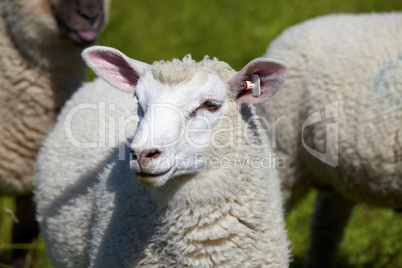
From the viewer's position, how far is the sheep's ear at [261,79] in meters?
2.70

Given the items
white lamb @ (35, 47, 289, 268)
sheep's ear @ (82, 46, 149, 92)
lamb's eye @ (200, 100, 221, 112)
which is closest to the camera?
white lamb @ (35, 47, 289, 268)

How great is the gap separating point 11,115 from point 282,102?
1.84m

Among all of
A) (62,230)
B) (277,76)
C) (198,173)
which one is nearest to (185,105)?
(198,173)

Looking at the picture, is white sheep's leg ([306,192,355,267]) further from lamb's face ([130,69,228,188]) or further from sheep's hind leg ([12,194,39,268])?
lamb's face ([130,69,228,188])

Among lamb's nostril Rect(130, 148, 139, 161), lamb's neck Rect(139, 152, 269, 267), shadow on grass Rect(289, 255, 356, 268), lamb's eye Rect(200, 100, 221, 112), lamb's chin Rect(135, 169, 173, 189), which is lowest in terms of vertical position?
shadow on grass Rect(289, 255, 356, 268)

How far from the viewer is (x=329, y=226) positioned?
463 centimetres

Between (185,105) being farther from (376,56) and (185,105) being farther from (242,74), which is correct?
(376,56)

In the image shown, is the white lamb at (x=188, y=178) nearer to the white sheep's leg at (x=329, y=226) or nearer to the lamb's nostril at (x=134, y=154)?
the lamb's nostril at (x=134, y=154)

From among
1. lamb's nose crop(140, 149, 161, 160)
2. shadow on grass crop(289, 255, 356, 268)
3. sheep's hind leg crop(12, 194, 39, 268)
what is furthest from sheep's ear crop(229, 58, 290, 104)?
shadow on grass crop(289, 255, 356, 268)

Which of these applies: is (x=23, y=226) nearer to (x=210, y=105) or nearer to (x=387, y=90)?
(x=210, y=105)

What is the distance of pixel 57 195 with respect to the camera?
3.47 m

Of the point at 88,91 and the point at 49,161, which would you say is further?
the point at 88,91

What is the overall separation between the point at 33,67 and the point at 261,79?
2.10 m

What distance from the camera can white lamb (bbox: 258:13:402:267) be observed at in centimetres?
371
